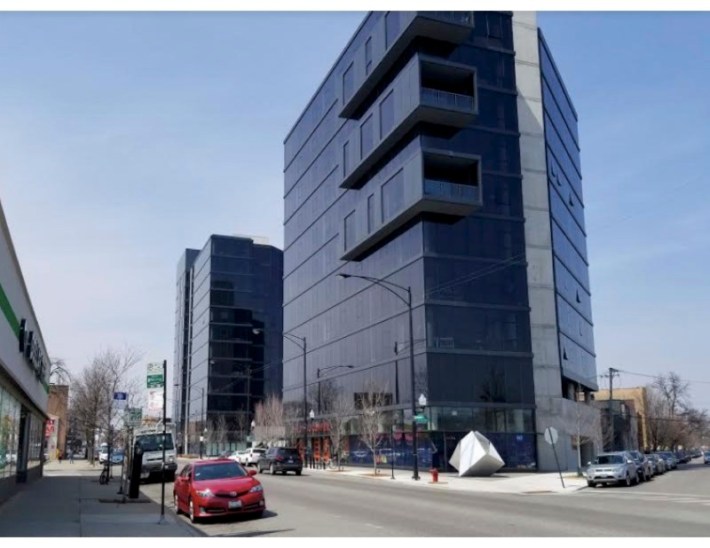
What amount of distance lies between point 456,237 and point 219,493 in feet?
116

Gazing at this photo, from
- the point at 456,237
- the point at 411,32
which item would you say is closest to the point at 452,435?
the point at 456,237

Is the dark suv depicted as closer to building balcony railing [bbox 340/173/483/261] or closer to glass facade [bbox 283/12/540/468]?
glass facade [bbox 283/12/540/468]

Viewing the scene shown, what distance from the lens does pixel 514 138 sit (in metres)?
55.0

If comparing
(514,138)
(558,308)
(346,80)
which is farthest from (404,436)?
(346,80)

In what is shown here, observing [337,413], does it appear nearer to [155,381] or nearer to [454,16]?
[454,16]

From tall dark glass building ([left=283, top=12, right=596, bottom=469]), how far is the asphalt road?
66.6 ft

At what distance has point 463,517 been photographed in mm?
18094

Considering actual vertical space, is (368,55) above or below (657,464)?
above

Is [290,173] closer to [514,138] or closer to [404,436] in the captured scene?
[514,138]

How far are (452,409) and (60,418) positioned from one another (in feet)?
221

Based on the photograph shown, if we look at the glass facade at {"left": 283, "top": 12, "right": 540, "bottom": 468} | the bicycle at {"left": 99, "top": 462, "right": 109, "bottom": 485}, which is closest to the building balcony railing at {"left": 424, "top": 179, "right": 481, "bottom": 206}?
the glass facade at {"left": 283, "top": 12, "right": 540, "bottom": 468}

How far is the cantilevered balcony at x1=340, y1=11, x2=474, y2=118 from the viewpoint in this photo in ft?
163

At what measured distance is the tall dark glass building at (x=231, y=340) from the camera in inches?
4596

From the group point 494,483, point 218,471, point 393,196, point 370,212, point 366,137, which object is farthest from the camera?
point 366,137
